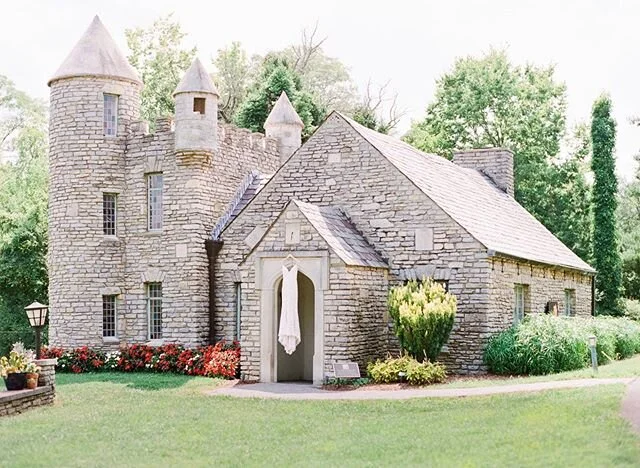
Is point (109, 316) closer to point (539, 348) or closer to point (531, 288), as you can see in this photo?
point (531, 288)

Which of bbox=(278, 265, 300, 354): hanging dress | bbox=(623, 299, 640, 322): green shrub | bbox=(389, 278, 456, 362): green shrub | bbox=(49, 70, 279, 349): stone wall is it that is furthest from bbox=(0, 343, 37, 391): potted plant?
bbox=(623, 299, 640, 322): green shrub

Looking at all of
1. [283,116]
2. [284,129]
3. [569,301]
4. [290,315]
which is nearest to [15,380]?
[290,315]

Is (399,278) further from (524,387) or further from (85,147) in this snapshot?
(85,147)

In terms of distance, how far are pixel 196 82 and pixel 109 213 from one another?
455 cm

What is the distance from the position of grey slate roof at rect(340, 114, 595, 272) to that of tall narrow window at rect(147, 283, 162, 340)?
24.9 feet

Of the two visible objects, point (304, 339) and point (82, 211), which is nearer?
point (304, 339)

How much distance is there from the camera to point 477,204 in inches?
1128

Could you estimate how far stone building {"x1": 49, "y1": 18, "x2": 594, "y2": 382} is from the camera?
77.8 feet

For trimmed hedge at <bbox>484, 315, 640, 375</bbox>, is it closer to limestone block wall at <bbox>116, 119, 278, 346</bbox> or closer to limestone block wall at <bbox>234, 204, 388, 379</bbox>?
limestone block wall at <bbox>234, 204, 388, 379</bbox>

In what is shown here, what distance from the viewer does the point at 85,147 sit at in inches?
1140

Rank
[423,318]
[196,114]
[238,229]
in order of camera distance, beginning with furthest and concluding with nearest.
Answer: [196,114], [238,229], [423,318]

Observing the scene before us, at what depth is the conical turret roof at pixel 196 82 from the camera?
2838 centimetres

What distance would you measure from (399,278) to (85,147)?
10.2 m

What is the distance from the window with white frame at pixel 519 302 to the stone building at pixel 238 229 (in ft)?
0.23
